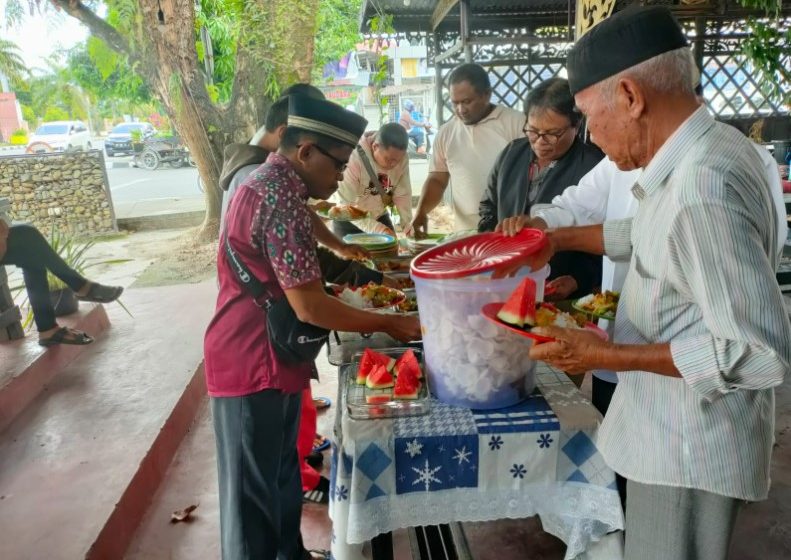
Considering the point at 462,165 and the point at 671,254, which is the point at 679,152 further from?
the point at 462,165

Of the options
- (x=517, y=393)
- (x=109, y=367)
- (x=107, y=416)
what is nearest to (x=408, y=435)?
(x=517, y=393)

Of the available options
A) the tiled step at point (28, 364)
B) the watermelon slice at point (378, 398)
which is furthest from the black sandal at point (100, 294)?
the watermelon slice at point (378, 398)

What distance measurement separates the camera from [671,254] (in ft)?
3.20

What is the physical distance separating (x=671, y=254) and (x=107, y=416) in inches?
129

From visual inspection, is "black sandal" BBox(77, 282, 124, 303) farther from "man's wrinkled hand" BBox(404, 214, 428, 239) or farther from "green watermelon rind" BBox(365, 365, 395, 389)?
"green watermelon rind" BBox(365, 365, 395, 389)

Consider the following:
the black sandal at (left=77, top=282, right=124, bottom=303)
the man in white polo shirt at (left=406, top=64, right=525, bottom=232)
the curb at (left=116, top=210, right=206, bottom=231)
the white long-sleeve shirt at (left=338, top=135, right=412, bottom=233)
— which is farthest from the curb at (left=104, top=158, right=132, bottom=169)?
the man in white polo shirt at (left=406, top=64, right=525, bottom=232)

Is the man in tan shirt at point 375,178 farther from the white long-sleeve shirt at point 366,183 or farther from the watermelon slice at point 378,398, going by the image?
the watermelon slice at point 378,398

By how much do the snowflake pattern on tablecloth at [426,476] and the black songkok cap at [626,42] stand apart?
95cm

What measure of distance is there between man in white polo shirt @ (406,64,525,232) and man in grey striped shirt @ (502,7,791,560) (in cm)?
237

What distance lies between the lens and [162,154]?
19375 millimetres

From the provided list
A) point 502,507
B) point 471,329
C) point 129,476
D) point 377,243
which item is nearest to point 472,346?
point 471,329

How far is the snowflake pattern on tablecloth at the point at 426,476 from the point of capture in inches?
52.5

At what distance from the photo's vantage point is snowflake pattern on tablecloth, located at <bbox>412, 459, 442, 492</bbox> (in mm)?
1333

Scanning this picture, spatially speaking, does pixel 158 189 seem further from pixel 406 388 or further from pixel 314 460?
pixel 406 388
